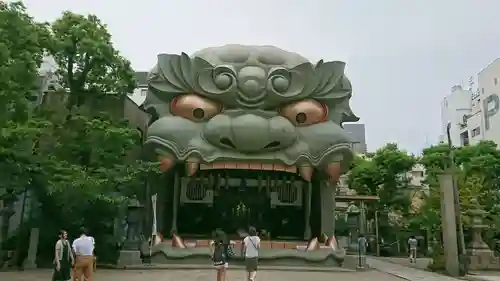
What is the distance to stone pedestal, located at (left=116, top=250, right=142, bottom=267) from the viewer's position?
21.0m

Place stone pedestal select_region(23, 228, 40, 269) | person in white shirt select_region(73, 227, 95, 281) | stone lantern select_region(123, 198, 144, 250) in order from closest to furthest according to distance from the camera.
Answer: person in white shirt select_region(73, 227, 95, 281)
stone pedestal select_region(23, 228, 40, 269)
stone lantern select_region(123, 198, 144, 250)

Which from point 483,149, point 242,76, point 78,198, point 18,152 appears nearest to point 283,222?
point 242,76

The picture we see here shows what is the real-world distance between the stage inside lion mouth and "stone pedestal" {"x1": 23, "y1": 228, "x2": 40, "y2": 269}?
677 centimetres

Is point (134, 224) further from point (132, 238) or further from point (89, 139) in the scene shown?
point (89, 139)

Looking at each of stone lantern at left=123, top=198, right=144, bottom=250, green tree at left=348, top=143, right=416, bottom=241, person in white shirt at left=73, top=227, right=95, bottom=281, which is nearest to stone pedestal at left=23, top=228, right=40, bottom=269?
stone lantern at left=123, top=198, right=144, bottom=250

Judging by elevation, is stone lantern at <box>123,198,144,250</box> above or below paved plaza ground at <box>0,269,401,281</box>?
above

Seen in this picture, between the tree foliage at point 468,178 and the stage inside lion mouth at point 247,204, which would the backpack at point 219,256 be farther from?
the tree foliage at point 468,178

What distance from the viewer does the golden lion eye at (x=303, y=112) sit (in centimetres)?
2389

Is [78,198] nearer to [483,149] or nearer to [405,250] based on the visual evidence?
[405,250]

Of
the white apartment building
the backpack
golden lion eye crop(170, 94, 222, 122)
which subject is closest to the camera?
the backpack

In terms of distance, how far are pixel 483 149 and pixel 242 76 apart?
24112 mm

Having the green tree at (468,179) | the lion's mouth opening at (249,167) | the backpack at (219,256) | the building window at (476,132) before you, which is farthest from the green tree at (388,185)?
the backpack at (219,256)

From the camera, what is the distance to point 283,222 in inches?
1072

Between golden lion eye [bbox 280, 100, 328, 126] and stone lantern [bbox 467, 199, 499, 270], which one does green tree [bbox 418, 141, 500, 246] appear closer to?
stone lantern [bbox 467, 199, 499, 270]
